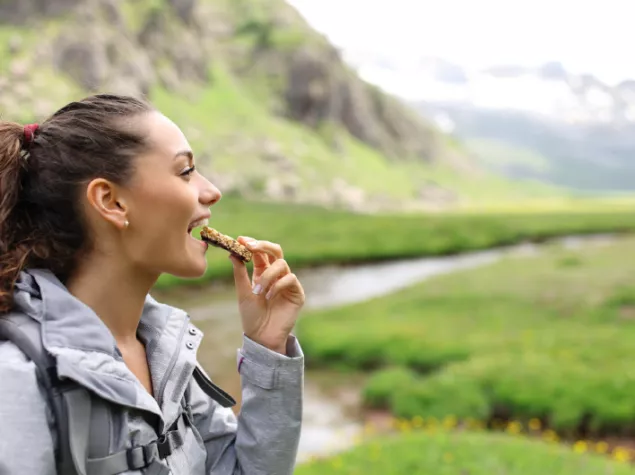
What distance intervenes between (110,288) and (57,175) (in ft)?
1.60

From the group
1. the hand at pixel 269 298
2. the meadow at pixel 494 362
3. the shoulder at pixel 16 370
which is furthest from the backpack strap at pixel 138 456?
the meadow at pixel 494 362

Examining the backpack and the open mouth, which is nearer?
the backpack

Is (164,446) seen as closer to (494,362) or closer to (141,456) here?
(141,456)

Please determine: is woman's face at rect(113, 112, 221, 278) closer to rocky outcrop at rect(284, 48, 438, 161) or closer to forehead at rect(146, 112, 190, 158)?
forehead at rect(146, 112, 190, 158)

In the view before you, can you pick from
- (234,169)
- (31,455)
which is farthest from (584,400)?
(234,169)

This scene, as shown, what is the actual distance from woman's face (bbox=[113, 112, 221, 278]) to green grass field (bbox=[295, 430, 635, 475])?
8.10 m

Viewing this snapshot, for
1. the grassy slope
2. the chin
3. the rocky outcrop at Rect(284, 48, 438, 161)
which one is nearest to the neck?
the chin

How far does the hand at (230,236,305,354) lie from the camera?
3164mm

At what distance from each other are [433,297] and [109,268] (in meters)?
26.4

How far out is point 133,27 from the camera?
144 meters

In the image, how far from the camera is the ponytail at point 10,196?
8.57 feet

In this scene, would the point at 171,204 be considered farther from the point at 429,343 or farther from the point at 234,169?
the point at 234,169

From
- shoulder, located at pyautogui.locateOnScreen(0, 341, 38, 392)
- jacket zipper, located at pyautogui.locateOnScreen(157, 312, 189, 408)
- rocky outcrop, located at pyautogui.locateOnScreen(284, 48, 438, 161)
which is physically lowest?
jacket zipper, located at pyautogui.locateOnScreen(157, 312, 189, 408)

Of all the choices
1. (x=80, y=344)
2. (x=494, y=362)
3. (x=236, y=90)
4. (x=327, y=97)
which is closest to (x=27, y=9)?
(x=236, y=90)
